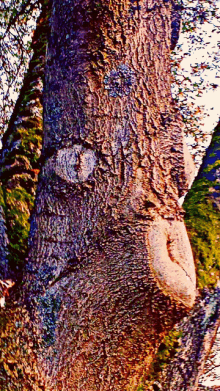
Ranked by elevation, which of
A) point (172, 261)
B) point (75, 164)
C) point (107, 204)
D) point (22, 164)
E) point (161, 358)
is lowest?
point (161, 358)

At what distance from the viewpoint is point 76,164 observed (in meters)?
1.62

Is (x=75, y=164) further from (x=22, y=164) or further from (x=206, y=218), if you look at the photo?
(x=22, y=164)

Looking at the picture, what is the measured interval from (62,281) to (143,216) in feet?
1.39

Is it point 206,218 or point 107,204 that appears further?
point 206,218

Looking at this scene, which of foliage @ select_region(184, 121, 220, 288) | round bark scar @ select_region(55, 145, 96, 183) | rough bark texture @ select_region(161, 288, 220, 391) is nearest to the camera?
round bark scar @ select_region(55, 145, 96, 183)

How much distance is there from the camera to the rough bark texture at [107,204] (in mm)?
1524

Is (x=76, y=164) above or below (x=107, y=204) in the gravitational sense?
above

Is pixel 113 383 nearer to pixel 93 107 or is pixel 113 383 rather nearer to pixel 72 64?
pixel 93 107

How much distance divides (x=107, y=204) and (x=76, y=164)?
8.5 inches

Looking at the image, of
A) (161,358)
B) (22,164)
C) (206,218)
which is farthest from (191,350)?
(22,164)

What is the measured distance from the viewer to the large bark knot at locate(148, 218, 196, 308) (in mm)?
1509

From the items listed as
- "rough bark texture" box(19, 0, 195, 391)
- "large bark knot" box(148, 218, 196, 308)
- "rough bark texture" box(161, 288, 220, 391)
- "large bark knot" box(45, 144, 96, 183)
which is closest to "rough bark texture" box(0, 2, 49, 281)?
"rough bark texture" box(19, 0, 195, 391)

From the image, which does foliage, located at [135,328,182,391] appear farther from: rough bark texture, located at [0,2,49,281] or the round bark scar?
the round bark scar

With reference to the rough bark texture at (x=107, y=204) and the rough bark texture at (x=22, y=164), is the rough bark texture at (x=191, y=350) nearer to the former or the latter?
the rough bark texture at (x=107, y=204)
